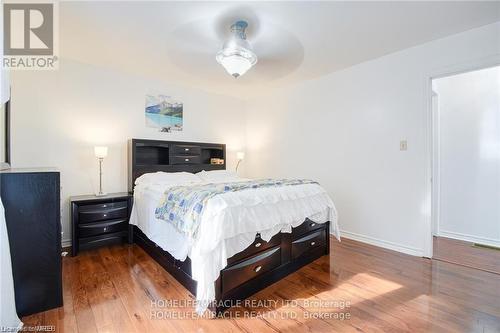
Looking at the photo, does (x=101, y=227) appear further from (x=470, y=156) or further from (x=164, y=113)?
(x=470, y=156)

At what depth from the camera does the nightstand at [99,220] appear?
9.07 ft

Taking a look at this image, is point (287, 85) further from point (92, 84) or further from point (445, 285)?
point (445, 285)

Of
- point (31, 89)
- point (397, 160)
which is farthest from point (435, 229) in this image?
point (31, 89)

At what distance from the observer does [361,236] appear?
10.7 feet

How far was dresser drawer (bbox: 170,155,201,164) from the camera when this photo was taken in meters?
3.79

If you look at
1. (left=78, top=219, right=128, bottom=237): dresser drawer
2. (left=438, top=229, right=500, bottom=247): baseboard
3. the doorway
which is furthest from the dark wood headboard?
(left=438, top=229, right=500, bottom=247): baseboard

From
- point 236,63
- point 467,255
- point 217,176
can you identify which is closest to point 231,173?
point 217,176

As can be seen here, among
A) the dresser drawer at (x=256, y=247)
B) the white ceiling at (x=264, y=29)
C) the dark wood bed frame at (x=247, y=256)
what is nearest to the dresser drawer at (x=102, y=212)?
the dark wood bed frame at (x=247, y=256)

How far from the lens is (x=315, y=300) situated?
1.87 m

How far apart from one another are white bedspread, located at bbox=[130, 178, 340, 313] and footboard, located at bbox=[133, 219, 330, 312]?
0.09 metres

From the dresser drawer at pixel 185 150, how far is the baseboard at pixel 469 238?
13.2ft

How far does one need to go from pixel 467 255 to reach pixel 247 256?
2.71 meters

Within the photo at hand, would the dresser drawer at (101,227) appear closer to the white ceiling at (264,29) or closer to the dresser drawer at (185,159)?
the dresser drawer at (185,159)

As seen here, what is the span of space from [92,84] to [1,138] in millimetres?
1403
